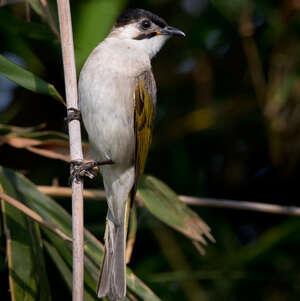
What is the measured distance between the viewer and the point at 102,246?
9.47 feet

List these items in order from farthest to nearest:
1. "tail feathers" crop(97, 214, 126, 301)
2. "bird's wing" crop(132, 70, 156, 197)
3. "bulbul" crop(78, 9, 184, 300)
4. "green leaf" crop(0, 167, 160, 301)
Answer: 1. "bird's wing" crop(132, 70, 156, 197)
2. "bulbul" crop(78, 9, 184, 300)
3. "green leaf" crop(0, 167, 160, 301)
4. "tail feathers" crop(97, 214, 126, 301)

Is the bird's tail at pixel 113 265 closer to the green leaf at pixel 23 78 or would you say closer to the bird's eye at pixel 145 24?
the green leaf at pixel 23 78

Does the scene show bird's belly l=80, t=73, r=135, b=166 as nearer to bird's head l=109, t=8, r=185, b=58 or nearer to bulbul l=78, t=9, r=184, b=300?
bulbul l=78, t=9, r=184, b=300

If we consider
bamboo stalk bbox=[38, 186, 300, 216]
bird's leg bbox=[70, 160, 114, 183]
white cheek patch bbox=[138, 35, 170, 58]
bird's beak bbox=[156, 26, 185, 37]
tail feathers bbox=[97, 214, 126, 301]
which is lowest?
tail feathers bbox=[97, 214, 126, 301]

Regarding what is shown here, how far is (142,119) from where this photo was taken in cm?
318

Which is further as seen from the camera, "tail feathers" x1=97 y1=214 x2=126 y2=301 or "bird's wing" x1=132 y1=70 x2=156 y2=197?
"bird's wing" x1=132 y1=70 x2=156 y2=197

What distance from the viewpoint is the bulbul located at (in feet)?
9.87

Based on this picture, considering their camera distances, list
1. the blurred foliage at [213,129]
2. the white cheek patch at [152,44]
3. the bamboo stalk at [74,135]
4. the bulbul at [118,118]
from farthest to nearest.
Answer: the blurred foliage at [213,129] → the white cheek patch at [152,44] → the bulbul at [118,118] → the bamboo stalk at [74,135]

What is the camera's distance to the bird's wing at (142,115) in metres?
3.13

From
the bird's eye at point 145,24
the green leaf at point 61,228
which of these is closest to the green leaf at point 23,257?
the green leaf at point 61,228

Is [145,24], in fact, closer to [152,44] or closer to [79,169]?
[152,44]

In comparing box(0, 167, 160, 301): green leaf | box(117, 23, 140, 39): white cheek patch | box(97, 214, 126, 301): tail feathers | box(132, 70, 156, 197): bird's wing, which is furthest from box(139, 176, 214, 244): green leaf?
box(117, 23, 140, 39): white cheek patch

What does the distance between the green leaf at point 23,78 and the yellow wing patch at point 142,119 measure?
0.61 metres

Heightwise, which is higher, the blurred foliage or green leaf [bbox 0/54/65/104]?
green leaf [bbox 0/54/65/104]
